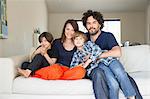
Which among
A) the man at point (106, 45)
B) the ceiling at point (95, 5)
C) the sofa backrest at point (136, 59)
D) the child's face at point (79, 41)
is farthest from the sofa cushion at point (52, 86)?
the ceiling at point (95, 5)

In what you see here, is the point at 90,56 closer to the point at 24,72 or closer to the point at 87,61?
the point at 87,61

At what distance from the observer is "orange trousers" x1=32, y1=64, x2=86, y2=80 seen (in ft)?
8.12

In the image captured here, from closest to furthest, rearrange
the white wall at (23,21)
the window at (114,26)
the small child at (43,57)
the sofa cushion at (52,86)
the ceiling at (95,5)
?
1. the sofa cushion at (52,86)
2. the small child at (43,57)
3. the white wall at (23,21)
4. the ceiling at (95,5)
5. the window at (114,26)

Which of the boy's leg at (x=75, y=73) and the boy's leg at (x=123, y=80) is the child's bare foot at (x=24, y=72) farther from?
the boy's leg at (x=123, y=80)

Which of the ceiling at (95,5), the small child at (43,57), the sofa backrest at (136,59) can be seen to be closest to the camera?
the small child at (43,57)

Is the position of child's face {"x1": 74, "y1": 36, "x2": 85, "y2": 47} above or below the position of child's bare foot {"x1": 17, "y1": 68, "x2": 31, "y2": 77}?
above

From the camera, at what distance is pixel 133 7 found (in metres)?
10.2

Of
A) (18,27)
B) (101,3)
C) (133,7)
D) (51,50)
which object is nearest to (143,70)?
(51,50)

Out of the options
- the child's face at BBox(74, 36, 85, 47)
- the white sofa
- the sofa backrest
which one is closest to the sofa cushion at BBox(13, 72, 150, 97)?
the white sofa

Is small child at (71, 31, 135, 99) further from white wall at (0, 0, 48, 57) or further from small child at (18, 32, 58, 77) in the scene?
white wall at (0, 0, 48, 57)

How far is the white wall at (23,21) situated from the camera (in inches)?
273

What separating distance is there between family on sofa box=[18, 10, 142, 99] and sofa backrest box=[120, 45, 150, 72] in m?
0.61

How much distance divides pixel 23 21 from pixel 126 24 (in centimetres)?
481

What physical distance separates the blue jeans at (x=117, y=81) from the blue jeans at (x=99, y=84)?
4cm
